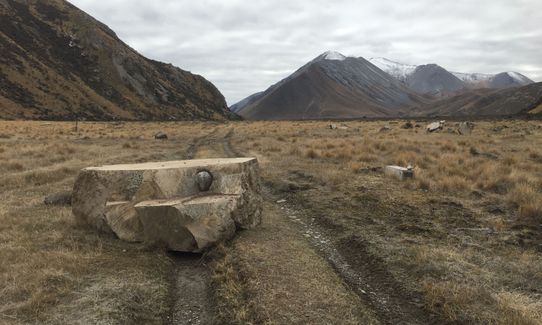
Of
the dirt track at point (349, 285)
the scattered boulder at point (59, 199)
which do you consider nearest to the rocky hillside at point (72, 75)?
the scattered boulder at point (59, 199)

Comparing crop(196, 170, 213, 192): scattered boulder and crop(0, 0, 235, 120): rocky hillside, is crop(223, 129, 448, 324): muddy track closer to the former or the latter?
crop(196, 170, 213, 192): scattered boulder

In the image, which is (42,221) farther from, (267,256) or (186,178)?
(267,256)

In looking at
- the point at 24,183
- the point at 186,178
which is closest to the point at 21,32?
the point at 24,183

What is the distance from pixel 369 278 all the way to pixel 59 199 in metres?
9.26

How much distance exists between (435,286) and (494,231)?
417 cm

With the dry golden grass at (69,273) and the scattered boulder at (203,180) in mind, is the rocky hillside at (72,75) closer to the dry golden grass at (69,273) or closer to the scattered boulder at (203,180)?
the dry golden grass at (69,273)

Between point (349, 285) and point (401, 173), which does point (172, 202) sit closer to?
point (349, 285)

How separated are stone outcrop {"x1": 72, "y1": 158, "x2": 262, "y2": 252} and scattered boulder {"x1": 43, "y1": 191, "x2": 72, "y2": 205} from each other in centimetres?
273

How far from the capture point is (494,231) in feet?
35.3

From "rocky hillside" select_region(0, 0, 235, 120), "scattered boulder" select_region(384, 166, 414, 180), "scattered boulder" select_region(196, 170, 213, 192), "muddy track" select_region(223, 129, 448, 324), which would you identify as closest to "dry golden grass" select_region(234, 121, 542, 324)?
"muddy track" select_region(223, 129, 448, 324)

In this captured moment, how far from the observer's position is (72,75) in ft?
427

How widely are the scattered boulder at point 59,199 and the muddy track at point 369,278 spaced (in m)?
6.79

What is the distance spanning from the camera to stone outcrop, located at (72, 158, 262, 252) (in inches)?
372

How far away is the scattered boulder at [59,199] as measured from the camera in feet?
43.1
